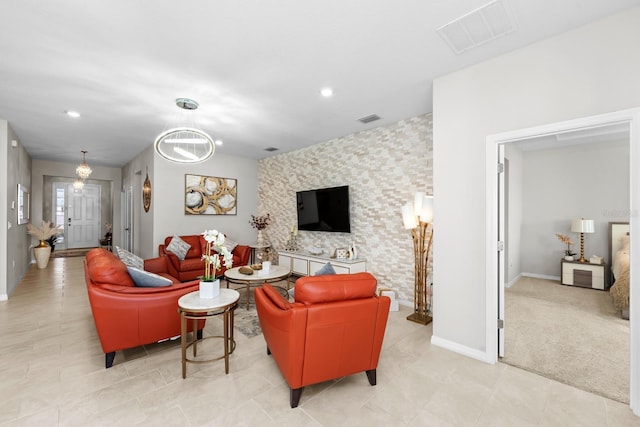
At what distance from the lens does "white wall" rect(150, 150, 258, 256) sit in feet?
18.4

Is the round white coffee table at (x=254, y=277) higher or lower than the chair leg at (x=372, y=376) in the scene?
higher

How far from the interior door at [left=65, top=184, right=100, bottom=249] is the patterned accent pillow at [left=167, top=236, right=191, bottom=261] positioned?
643 cm

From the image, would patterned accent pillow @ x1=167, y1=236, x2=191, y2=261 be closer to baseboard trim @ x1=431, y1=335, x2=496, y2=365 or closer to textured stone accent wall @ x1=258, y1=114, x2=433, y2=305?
textured stone accent wall @ x1=258, y1=114, x2=433, y2=305

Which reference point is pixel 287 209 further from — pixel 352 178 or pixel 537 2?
pixel 537 2

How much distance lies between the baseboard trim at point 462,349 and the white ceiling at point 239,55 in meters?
2.62

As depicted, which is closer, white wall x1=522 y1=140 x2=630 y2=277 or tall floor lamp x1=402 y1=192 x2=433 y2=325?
tall floor lamp x1=402 y1=192 x2=433 y2=325

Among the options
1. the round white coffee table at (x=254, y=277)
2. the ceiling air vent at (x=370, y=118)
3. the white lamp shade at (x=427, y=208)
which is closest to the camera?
the white lamp shade at (x=427, y=208)

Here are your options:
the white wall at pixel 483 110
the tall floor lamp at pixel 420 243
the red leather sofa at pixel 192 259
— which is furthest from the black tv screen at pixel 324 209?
the white wall at pixel 483 110

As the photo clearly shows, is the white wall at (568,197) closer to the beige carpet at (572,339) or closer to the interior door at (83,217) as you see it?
the beige carpet at (572,339)

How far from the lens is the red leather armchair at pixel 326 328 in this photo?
186 centimetres

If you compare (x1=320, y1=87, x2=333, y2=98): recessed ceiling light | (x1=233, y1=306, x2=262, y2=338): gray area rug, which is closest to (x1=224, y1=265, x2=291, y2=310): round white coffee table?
(x1=233, y1=306, x2=262, y2=338): gray area rug

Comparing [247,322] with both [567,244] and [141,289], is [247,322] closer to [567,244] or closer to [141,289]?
[141,289]

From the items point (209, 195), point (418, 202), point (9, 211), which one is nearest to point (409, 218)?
point (418, 202)

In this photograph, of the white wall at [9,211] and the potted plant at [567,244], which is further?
the potted plant at [567,244]
